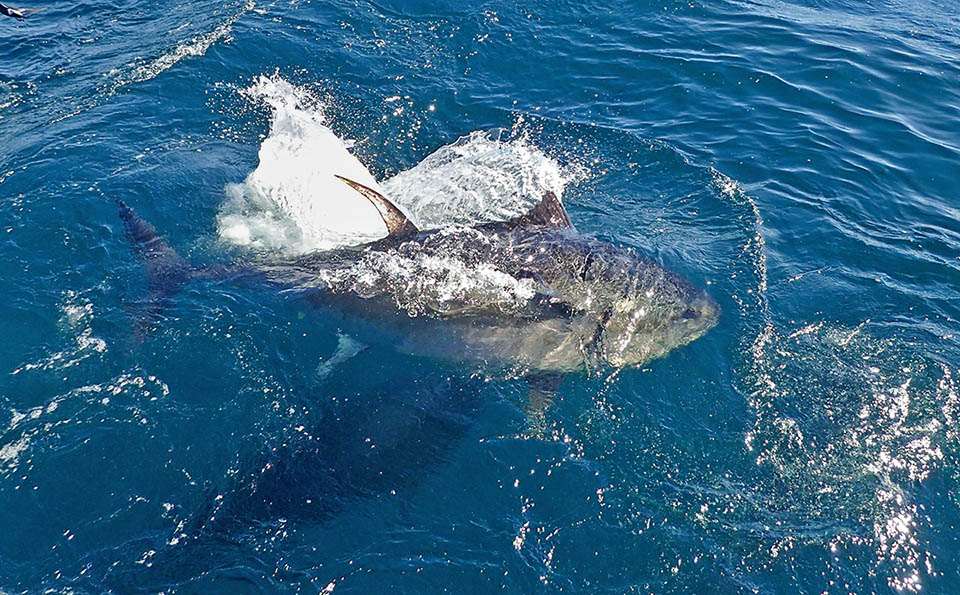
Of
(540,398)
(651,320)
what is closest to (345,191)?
(540,398)

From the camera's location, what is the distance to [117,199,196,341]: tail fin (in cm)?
994

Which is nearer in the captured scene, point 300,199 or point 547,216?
point 547,216

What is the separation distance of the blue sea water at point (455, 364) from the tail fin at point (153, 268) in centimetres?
20

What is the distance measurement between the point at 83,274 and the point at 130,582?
17.1 ft

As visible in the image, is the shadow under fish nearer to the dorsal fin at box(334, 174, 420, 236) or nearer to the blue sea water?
the blue sea water

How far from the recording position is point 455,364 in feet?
31.9

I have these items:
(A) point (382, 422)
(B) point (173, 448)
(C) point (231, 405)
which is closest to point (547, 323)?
(A) point (382, 422)

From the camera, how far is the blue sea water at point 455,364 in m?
7.52

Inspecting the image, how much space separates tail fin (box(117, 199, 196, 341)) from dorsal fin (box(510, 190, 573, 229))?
16.3 feet

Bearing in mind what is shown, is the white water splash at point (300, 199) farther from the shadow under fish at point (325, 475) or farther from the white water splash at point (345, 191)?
the shadow under fish at point (325, 475)

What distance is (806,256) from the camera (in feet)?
39.2

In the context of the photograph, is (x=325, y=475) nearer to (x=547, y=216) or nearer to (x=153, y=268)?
(x=153, y=268)

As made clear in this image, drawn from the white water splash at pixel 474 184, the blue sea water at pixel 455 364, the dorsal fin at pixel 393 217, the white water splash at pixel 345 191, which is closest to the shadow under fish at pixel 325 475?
the blue sea water at pixel 455 364

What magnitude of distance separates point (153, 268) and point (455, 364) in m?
4.76
